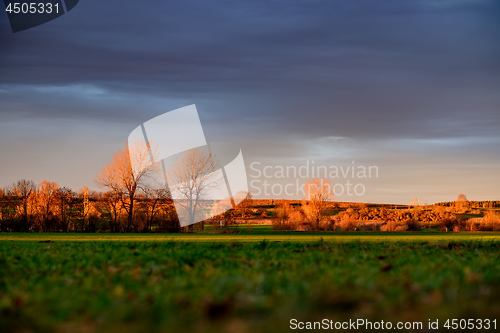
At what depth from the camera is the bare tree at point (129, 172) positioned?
59281 millimetres

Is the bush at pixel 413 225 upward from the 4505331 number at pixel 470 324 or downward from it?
downward

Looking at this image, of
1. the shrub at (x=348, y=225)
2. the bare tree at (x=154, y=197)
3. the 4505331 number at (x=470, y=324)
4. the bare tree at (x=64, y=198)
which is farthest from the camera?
the bare tree at (x=64, y=198)

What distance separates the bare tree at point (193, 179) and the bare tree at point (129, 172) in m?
3.47

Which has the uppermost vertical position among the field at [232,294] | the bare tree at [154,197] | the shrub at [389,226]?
the bare tree at [154,197]

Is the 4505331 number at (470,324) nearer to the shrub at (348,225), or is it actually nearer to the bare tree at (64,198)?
the shrub at (348,225)

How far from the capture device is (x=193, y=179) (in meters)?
A: 59.1

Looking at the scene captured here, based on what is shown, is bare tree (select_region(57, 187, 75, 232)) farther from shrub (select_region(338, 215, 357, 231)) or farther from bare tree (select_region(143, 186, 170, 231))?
shrub (select_region(338, 215, 357, 231))

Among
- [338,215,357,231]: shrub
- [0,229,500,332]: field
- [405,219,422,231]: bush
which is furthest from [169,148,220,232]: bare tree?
[0,229,500,332]: field

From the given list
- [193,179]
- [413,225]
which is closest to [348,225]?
[413,225]

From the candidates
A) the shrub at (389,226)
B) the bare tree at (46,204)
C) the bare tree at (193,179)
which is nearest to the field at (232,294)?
the shrub at (389,226)

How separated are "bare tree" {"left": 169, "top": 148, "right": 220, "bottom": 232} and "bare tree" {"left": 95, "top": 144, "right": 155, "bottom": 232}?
11.4 ft

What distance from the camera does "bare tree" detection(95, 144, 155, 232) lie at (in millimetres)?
59281

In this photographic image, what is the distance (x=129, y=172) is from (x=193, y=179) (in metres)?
7.76

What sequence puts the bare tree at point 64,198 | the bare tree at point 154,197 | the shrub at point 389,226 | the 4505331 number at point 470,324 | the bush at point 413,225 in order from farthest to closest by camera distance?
the bare tree at point 64,198, the bare tree at point 154,197, the bush at point 413,225, the shrub at point 389,226, the 4505331 number at point 470,324
